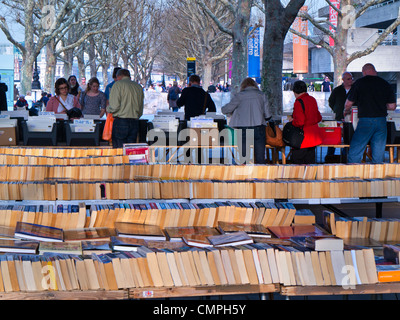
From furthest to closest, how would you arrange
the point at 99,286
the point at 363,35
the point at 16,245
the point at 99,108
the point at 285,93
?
the point at 363,35 < the point at 285,93 < the point at 99,108 < the point at 16,245 < the point at 99,286

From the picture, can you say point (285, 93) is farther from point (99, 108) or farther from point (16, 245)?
point (16, 245)

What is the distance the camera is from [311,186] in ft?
24.0

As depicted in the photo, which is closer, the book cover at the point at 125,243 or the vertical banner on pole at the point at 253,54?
the book cover at the point at 125,243

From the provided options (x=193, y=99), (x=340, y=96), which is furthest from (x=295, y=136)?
(x=340, y=96)

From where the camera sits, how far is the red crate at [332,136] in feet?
38.1

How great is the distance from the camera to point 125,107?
1077 cm

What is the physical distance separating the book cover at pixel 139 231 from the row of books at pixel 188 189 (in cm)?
133

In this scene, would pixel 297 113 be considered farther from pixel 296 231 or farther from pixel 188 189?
pixel 296 231

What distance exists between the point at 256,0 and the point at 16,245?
2619 centimetres

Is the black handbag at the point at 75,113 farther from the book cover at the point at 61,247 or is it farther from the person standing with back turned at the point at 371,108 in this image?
the book cover at the point at 61,247

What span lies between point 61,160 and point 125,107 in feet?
8.52

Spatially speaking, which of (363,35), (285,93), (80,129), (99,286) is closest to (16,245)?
(99,286)

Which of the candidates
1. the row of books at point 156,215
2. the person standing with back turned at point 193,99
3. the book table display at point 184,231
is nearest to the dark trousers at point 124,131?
the person standing with back turned at point 193,99

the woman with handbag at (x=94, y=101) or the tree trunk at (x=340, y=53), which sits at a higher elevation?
the tree trunk at (x=340, y=53)
